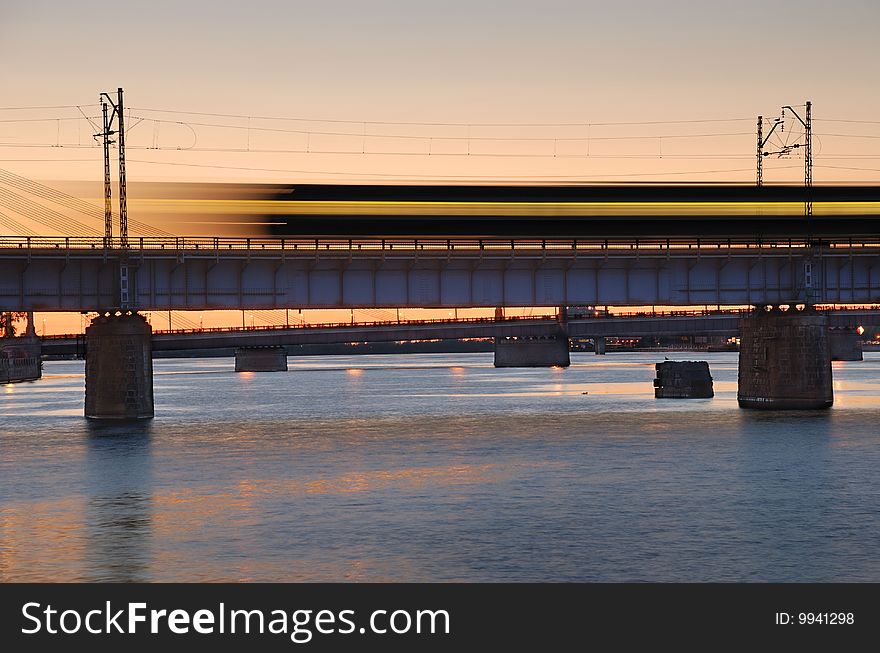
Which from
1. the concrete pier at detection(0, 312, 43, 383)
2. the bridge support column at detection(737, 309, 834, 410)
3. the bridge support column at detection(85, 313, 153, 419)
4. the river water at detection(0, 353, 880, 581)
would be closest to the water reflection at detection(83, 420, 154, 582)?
the river water at detection(0, 353, 880, 581)

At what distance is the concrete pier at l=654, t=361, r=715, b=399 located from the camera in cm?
11325

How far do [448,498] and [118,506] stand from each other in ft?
37.5

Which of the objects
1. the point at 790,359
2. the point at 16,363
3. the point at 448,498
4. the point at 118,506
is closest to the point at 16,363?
the point at 16,363

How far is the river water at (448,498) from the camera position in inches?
1273

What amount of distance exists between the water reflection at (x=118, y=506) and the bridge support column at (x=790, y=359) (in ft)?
136

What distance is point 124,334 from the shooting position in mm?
78312

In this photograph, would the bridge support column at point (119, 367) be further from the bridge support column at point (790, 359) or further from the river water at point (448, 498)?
the bridge support column at point (790, 359)

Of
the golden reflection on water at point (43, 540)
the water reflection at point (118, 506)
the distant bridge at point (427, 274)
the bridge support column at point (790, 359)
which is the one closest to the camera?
the golden reflection on water at point (43, 540)

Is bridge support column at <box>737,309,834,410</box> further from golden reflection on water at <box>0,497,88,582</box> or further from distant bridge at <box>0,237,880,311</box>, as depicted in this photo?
golden reflection on water at <box>0,497,88,582</box>

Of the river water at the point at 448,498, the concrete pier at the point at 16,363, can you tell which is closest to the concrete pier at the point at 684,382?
the river water at the point at 448,498

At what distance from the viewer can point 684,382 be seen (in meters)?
114

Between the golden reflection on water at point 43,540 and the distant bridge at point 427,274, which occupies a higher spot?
the distant bridge at point 427,274

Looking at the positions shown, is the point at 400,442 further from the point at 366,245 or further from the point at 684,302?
A: the point at 684,302

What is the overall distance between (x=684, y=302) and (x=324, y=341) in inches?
4742
